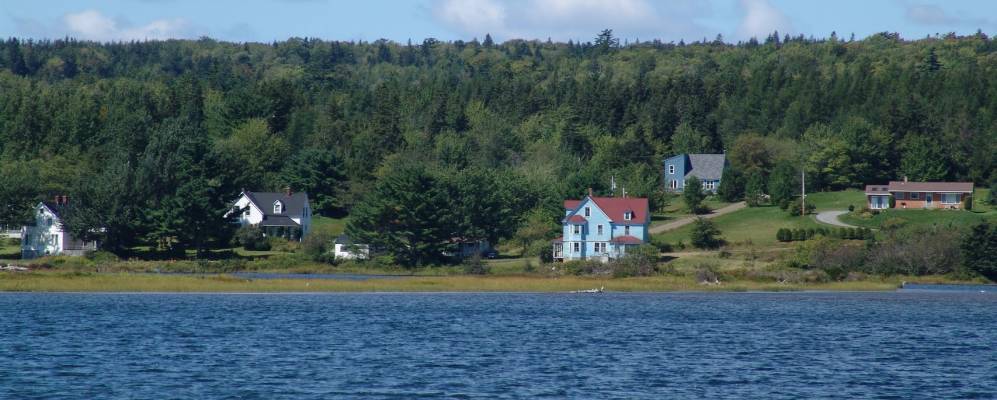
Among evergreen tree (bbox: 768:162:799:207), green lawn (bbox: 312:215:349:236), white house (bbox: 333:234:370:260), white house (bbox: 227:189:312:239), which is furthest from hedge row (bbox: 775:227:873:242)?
white house (bbox: 227:189:312:239)

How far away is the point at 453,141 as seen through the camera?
144m

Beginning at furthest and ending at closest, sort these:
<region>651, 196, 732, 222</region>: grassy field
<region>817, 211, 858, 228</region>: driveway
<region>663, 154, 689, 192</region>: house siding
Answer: <region>663, 154, 689, 192</region>: house siding
<region>651, 196, 732, 222</region>: grassy field
<region>817, 211, 858, 228</region>: driveway

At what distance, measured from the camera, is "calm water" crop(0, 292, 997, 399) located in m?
34.7

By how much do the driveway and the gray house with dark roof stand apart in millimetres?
25532

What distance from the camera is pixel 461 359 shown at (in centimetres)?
4116

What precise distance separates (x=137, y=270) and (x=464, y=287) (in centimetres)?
2273

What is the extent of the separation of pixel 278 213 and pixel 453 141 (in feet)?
120

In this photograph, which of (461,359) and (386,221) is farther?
(386,221)

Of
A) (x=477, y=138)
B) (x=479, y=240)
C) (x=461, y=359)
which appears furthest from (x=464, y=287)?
(x=477, y=138)

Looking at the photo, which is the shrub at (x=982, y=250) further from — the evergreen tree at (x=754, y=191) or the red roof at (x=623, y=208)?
the evergreen tree at (x=754, y=191)

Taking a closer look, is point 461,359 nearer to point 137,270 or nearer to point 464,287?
point 464,287

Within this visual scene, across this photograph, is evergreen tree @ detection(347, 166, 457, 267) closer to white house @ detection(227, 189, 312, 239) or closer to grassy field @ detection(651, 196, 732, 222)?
white house @ detection(227, 189, 312, 239)

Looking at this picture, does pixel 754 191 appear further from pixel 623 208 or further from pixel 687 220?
pixel 623 208

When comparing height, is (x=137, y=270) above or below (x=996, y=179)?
below
